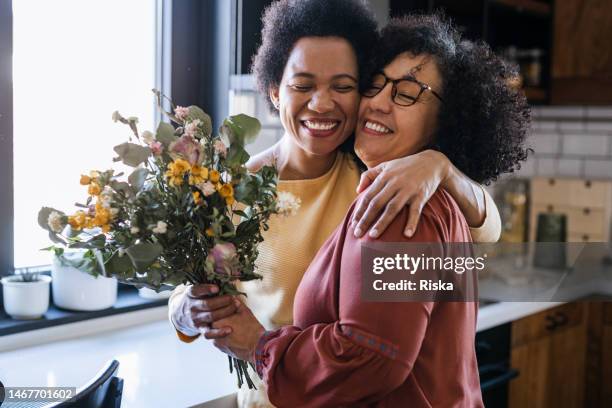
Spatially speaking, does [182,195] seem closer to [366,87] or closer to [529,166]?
[366,87]

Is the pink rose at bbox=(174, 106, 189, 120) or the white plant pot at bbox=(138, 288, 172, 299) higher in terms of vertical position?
the pink rose at bbox=(174, 106, 189, 120)

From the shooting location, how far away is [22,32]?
5.05 feet

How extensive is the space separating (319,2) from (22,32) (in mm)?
734

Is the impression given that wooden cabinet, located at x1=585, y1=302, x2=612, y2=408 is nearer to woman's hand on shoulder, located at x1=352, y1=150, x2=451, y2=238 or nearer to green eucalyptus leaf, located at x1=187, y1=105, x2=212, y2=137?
woman's hand on shoulder, located at x1=352, y1=150, x2=451, y2=238

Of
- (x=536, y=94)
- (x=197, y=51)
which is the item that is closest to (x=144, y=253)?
(x=197, y=51)

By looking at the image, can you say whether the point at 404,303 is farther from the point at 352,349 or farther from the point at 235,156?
the point at 235,156

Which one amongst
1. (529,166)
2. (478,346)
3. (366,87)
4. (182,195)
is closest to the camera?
(182,195)

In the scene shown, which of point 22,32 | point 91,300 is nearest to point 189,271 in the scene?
point 91,300

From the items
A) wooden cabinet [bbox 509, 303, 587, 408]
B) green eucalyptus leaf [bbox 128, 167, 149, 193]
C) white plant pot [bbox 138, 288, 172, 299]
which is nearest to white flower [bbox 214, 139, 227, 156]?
green eucalyptus leaf [bbox 128, 167, 149, 193]

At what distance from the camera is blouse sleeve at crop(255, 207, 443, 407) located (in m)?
0.85

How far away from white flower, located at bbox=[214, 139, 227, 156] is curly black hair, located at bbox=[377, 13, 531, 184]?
288 mm

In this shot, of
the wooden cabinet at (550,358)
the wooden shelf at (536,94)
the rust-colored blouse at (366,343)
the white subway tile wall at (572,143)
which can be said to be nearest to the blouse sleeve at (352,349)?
the rust-colored blouse at (366,343)

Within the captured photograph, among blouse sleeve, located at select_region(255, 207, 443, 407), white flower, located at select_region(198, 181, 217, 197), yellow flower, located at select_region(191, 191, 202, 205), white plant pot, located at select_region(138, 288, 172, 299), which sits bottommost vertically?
white plant pot, located at select_region(138, 288, 172, 299)

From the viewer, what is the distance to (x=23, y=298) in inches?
58.4
